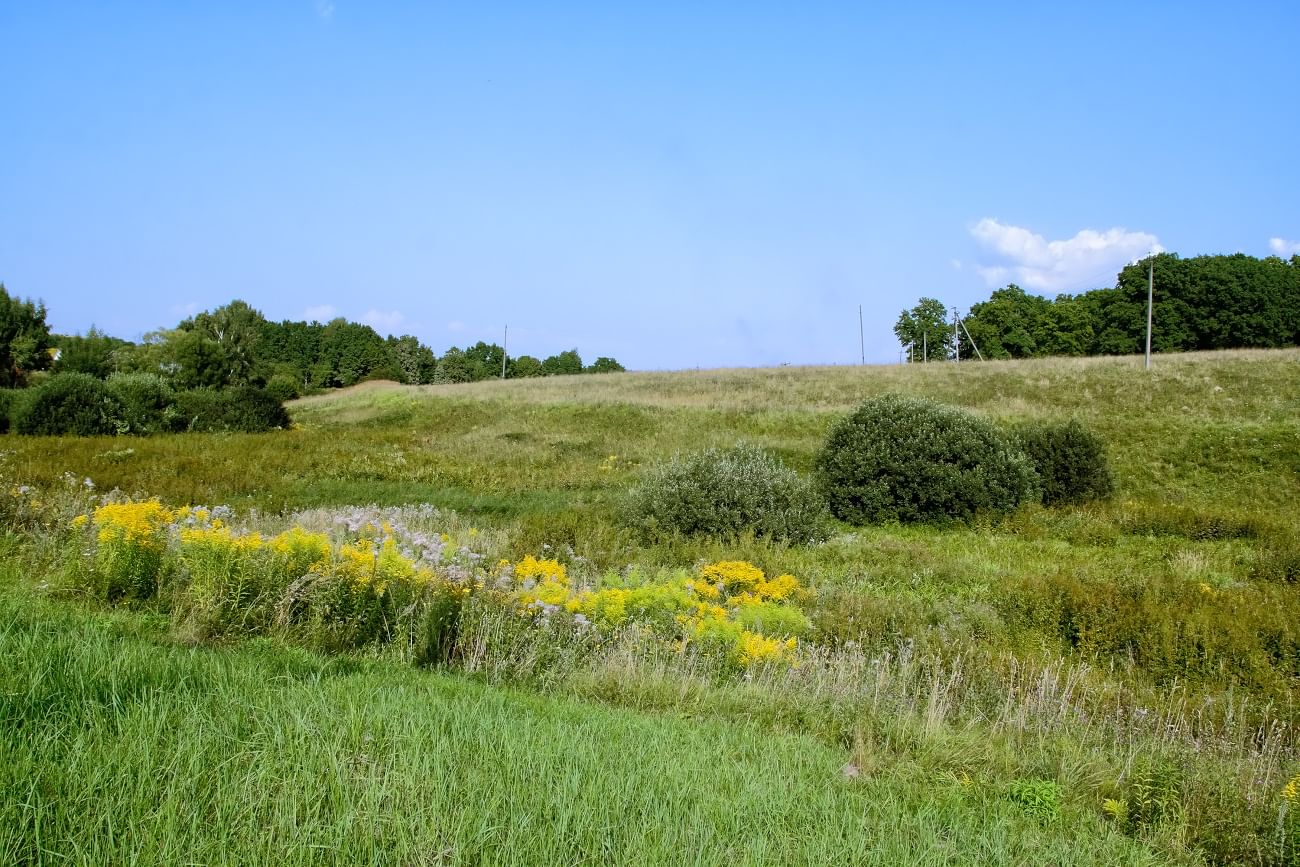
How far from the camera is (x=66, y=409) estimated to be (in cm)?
2267

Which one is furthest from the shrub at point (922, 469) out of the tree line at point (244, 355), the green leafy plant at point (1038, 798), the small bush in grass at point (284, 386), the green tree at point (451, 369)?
the green tree at point (451, 369)

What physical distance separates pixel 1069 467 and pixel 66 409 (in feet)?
86.1

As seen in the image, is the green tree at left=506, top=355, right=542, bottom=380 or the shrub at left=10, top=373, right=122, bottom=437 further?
the green tree at left=506, top=355, right=542, bottom=380

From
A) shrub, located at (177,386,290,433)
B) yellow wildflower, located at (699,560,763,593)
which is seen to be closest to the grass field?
yellow wildflower, located at (699,560,763,593)

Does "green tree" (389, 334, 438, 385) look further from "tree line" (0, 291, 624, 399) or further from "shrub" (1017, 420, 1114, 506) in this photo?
"shrub" (1017, 420, 1114, 506)

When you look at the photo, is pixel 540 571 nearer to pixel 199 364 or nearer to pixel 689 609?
pixel 689 609

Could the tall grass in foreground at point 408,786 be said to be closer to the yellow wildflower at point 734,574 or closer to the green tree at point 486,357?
the yellow wildflower at point 734,574

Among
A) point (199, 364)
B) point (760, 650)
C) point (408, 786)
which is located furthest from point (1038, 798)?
point (199, 364)

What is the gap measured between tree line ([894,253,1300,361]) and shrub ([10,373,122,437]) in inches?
2510

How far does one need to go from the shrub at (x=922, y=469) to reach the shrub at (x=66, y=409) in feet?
68.2

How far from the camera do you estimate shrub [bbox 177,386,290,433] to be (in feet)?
89.8

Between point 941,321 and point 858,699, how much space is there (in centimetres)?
8404

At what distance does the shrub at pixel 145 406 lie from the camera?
2467cm

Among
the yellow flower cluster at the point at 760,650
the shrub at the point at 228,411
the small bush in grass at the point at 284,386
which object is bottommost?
the yellow flower cluster at the point at 760,650
